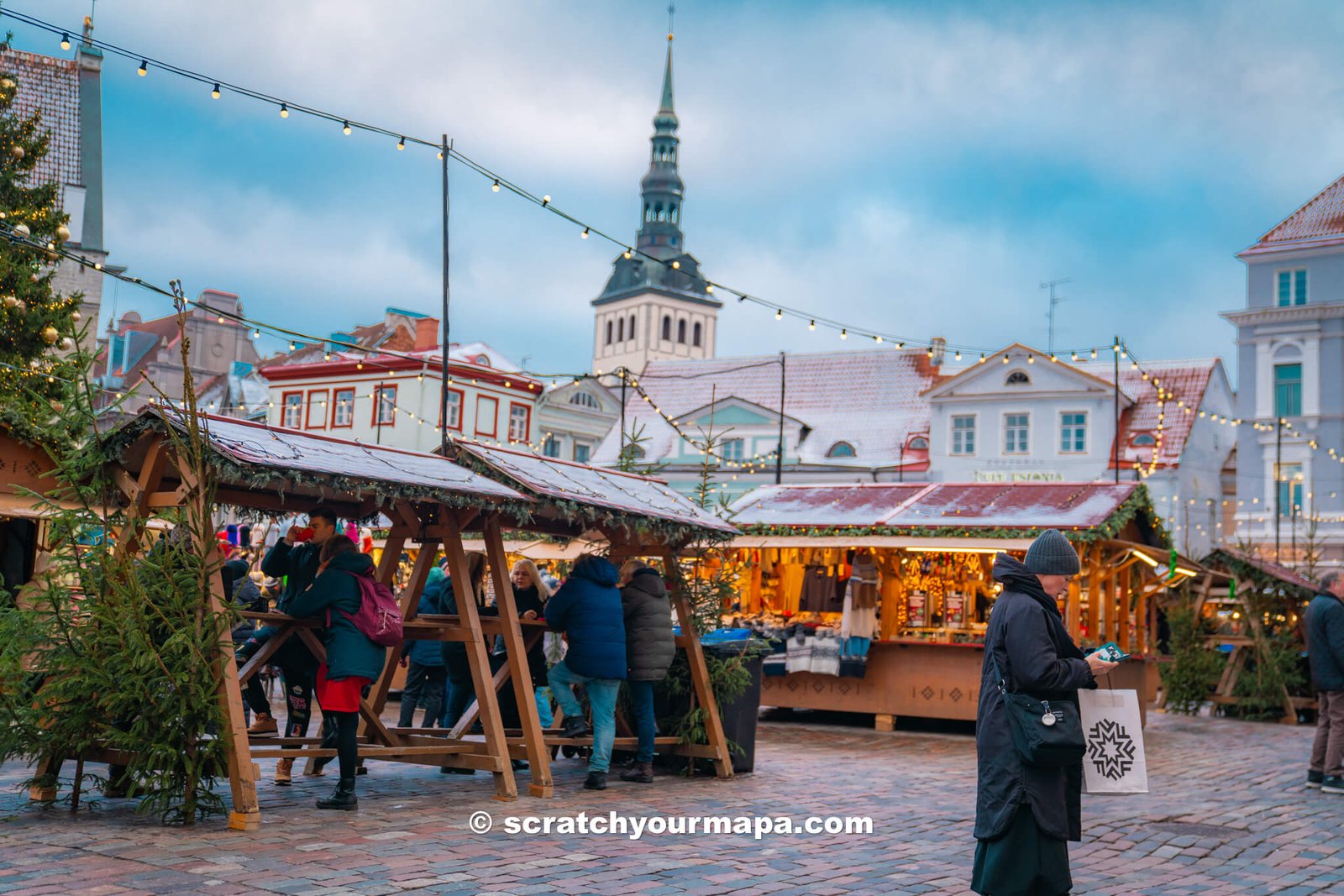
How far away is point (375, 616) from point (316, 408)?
1713 inches

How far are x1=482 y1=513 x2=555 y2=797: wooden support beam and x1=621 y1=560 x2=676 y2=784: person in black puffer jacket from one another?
99cm

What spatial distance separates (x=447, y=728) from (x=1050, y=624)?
22.9 ft

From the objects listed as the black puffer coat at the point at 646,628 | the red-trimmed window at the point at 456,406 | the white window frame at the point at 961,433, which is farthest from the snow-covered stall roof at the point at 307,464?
the red-trimmed window at the point at 456,406

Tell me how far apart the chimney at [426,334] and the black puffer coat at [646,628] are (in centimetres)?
4400

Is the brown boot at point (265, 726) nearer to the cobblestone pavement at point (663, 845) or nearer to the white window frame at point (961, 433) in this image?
the cobblestone pavement at point (663, 845)

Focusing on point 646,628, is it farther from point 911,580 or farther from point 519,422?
point 519,422

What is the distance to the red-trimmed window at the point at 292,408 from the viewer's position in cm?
5109

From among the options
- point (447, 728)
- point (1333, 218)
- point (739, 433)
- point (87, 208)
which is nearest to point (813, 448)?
point (739, 433)

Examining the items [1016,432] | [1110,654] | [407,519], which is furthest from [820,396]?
[1110,654]

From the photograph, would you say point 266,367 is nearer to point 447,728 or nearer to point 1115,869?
point 447,728

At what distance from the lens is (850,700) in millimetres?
16922

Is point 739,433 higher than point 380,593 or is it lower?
higher

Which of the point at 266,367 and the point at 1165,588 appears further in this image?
the point at 266,367

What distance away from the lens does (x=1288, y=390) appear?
139ft
